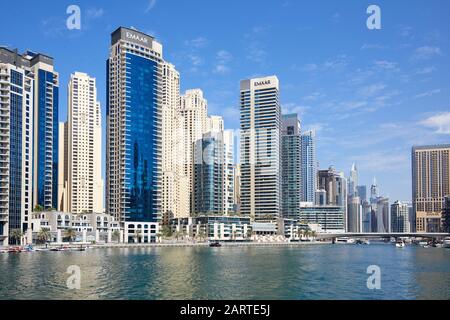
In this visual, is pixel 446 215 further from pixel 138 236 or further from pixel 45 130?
pixel 45 130

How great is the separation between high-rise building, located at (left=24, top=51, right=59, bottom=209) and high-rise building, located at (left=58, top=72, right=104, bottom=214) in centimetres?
1013

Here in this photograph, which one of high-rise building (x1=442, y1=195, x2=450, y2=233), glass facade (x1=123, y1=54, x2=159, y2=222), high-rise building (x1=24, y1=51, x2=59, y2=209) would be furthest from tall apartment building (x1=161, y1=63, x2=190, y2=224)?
high-rise building (x1=442, y1=195, x2=450, y2=233)

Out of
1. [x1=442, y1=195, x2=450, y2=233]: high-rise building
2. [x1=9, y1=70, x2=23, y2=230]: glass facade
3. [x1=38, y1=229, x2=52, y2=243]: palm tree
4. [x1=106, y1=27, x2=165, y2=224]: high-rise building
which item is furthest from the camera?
[x1=442, y1=195, x2=450, y2=233]: high-rise building

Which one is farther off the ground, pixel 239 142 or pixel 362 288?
pixel 239 142

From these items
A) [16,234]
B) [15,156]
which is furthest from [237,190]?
[16,234]

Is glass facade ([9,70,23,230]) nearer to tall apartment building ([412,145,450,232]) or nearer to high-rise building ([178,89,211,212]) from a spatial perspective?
tall apartment building ([412,145,450,232])

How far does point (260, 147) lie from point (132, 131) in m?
53.7

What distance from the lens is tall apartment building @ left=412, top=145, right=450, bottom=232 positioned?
114 metres

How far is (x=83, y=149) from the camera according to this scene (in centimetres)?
15475

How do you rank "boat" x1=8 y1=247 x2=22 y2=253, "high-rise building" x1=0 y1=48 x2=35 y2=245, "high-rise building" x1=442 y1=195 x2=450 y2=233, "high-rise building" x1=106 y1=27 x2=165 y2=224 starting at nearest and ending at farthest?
"boat" x1=8 y1=247 x2=22 y2=253 → "high-rise building" x1=0 y1=48 x2=35 y2=245 → "high-rise building" x1=106 y1=27 x2=165 y2=224 → "high-rise building" x1=442 y1=195 x2=450 y2=233
